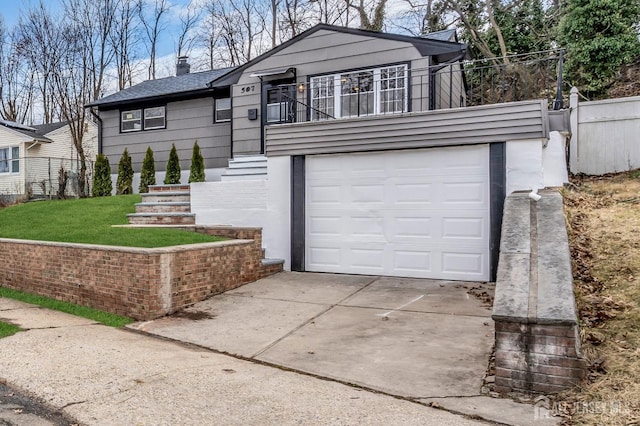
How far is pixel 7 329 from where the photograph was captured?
5285mm

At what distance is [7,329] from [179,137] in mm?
10151

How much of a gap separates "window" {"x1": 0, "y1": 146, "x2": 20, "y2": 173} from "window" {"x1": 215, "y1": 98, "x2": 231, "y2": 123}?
1202 centimetres

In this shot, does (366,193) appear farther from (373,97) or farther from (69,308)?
(69,308)

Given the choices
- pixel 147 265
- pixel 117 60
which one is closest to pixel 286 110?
pixel 147 265

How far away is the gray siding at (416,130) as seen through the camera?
696 cm

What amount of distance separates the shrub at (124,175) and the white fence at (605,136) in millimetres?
12316

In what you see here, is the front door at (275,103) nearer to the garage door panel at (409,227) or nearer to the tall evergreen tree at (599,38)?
the garage door panel at (409,227)

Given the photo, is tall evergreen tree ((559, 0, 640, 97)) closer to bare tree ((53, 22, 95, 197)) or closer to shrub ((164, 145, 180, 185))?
shrub ((164, 145, 180, 185))

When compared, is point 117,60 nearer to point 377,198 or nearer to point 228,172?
point 228,172

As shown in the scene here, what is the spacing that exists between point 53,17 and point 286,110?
16.0 m

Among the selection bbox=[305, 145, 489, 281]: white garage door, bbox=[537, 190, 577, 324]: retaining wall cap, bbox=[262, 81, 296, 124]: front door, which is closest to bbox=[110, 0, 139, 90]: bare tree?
bbox=[262, 81, 296, 124]: front door

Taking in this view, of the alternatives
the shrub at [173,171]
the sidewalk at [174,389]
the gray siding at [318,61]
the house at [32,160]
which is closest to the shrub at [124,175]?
the shrub at [173,171]

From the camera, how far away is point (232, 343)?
499 centimetres

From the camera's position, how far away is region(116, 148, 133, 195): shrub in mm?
14609
